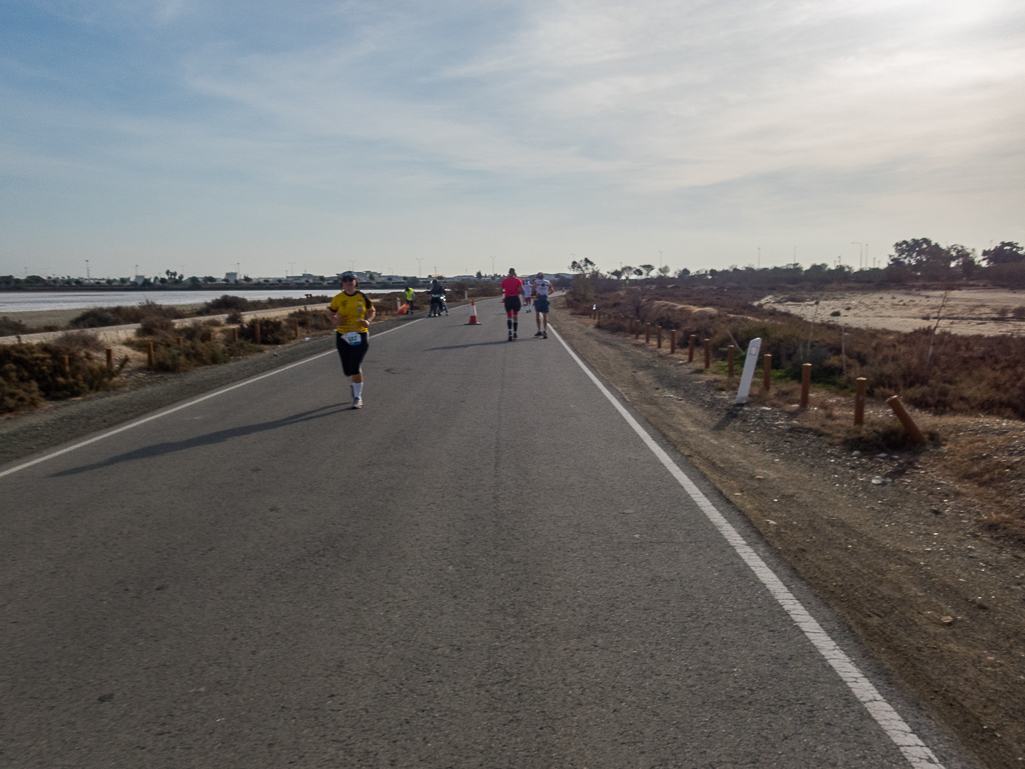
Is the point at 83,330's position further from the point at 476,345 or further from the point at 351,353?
the point at 351,353

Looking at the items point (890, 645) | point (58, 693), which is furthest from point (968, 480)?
point (58, 693)

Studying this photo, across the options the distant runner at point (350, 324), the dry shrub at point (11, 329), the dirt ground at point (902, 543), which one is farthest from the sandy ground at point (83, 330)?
the dirt ground at point (902, 543)

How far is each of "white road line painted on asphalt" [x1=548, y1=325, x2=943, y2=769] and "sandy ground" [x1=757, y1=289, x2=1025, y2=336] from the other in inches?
647

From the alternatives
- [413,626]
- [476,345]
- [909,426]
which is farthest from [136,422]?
[476,345]

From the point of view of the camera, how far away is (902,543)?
5637mm

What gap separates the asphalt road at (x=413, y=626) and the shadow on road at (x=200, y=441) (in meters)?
0.27

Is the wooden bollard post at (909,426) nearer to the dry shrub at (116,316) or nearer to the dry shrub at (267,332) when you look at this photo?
the dry shrub at (267,332)

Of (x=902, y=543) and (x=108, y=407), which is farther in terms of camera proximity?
(x=108, y=407)

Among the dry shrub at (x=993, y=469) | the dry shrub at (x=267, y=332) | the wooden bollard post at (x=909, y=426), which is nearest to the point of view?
the dry shrub at (x=993, y=469)

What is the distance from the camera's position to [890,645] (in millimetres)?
3936

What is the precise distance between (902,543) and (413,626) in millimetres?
3843

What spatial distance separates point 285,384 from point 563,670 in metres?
12.1

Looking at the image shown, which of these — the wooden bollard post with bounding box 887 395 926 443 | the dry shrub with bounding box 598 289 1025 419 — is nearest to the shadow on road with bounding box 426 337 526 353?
the dry shrub with bounding box 598 289 1025 419

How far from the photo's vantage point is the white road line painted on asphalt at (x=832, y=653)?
305cm
